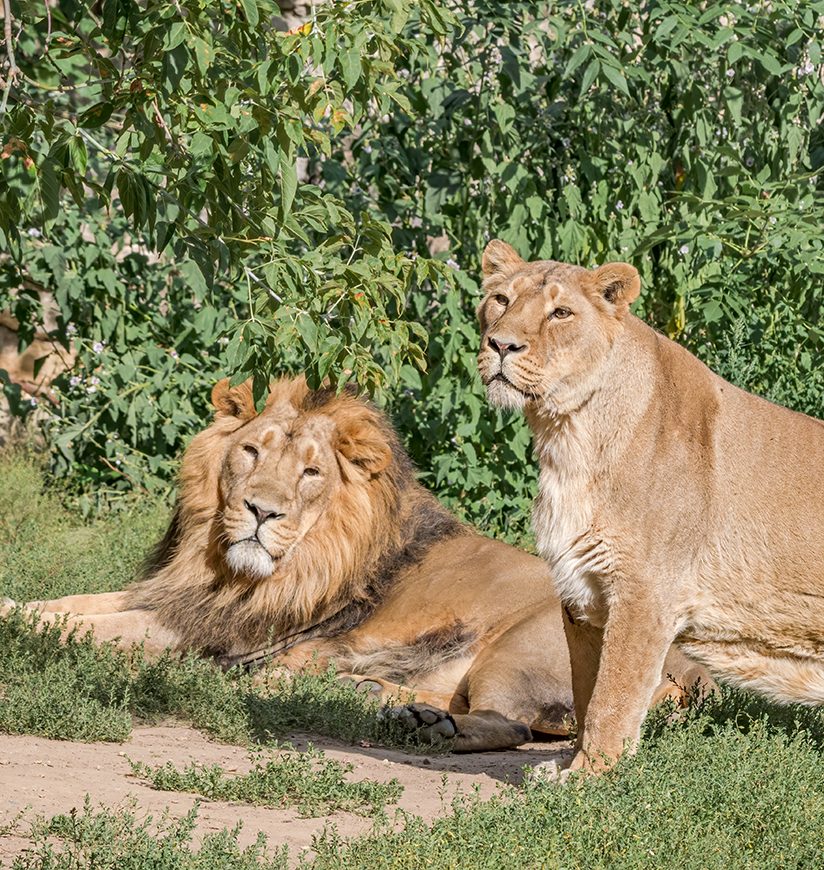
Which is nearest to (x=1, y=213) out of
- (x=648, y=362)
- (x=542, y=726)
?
(x=648, y=362)

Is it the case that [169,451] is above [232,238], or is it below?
below

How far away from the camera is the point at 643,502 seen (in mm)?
4871

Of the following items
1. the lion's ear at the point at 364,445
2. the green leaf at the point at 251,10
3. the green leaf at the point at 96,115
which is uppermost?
the green leaf at the point at 251,10

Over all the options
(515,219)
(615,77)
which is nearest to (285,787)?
(615,77)

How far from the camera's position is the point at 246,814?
4484 mm

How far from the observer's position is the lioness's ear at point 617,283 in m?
4.93

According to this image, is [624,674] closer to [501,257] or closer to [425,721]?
[425,721]

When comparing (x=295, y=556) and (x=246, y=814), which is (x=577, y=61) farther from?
(x=246, y=814)

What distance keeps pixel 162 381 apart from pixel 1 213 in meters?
4.46

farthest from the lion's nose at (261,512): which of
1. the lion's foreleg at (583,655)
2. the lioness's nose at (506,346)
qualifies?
the lioness's nose at (506,346)

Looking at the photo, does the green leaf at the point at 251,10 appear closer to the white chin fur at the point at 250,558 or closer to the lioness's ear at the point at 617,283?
the lioness's ear at the point at 617,283

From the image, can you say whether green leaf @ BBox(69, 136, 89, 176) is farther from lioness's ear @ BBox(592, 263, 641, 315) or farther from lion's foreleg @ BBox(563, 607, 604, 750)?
lion's foreleg @ BBox(563, 607, 604, 750)

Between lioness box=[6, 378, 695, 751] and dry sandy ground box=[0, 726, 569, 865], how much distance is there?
0.82 m

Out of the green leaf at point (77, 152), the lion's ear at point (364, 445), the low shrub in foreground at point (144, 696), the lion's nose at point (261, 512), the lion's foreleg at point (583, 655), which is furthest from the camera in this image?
the lion's ear at point (364, 445)
